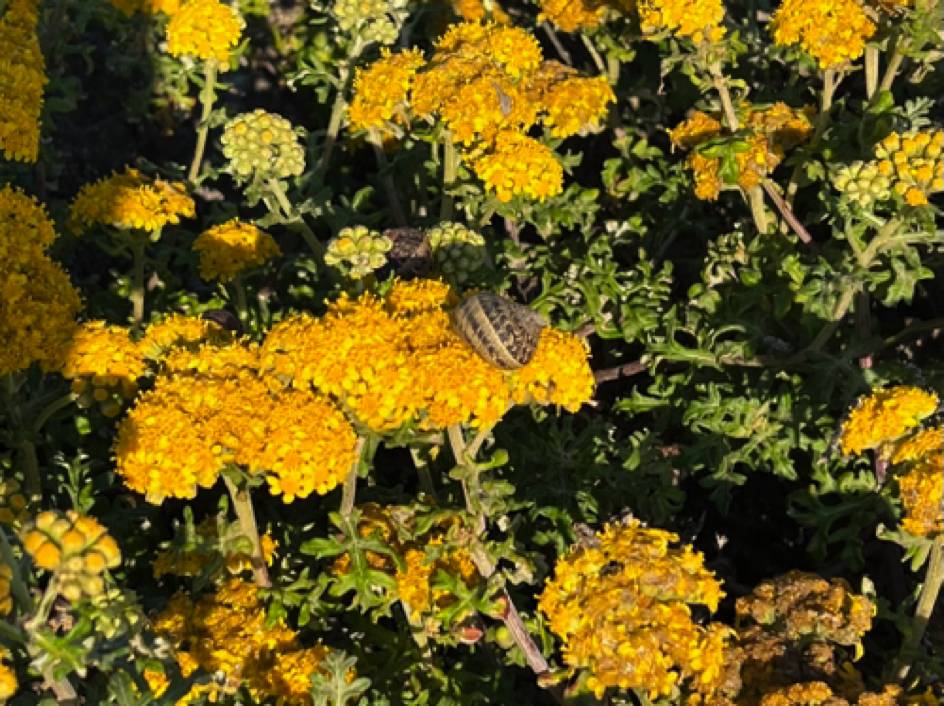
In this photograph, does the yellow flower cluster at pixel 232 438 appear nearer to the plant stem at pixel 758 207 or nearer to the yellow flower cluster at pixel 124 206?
the yellow flower cluster at pixel 124 206

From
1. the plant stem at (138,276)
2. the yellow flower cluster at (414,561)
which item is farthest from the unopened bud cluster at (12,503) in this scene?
the yellow flower cluster at (414,561)

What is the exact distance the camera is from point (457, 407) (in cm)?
421

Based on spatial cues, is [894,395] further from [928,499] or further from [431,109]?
[431,109]

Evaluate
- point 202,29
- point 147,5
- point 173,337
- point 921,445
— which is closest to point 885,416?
point 921,445

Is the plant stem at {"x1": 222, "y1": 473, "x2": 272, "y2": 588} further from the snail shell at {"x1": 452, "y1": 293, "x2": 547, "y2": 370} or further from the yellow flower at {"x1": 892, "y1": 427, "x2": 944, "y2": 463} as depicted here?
the yellow flower at {"x1": 892, "y1": 427, "x2": 944, "y2": 463}

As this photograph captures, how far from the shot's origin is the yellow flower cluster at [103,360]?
4.98 meters

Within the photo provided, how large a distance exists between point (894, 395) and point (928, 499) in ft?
2.06

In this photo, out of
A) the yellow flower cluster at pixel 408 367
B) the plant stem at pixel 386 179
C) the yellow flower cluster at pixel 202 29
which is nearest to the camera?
the yellow flower cluster at pixel 408 367

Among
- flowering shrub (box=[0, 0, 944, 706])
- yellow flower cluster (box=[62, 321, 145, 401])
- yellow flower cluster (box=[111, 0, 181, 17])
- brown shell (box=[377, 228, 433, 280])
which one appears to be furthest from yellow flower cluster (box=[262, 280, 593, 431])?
yellow flower cluster (box=[111, 0, 181, 17])

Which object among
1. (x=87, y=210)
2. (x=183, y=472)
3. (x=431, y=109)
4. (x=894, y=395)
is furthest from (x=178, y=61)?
(x=894, y=395)

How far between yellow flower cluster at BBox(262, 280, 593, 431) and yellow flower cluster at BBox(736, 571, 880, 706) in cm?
127

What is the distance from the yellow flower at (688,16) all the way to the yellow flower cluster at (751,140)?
58 cm

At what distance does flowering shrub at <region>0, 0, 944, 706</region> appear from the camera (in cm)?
422

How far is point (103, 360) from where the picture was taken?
497 centimetres
